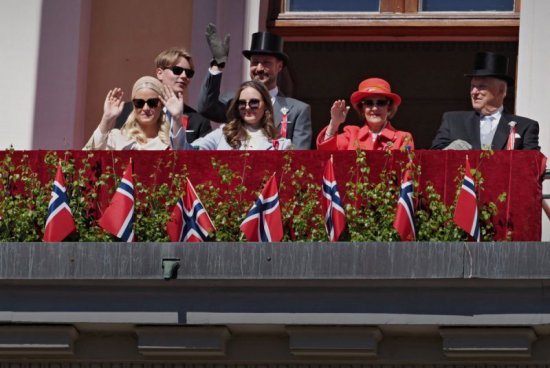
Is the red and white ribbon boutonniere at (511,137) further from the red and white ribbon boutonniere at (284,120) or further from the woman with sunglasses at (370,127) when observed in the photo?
the red and white ribbon boutonniere at (284,120)

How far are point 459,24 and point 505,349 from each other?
17.5 feet

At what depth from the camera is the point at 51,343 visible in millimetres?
14172

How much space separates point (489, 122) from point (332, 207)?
1.92 metres

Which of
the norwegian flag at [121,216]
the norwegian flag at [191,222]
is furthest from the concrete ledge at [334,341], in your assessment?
the norwegian flag at [121,216]

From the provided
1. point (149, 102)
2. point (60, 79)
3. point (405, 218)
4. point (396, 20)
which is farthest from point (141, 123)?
point (396, 20)

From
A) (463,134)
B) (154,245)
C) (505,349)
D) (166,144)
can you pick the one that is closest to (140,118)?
(166,144)

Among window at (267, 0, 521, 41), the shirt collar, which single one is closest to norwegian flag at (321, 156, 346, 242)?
the shirt collar

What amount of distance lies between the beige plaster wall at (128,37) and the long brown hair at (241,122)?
3564 millimetres

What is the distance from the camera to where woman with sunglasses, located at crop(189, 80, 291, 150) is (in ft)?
48.9

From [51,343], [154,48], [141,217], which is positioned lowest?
[51,343]

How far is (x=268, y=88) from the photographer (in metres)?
15.9

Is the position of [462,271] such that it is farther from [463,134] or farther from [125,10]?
[125,10]

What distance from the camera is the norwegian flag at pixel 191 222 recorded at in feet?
46.5

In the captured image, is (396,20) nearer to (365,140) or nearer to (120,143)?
(365,140)
